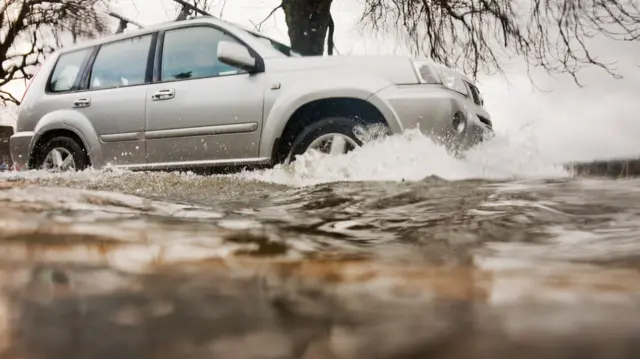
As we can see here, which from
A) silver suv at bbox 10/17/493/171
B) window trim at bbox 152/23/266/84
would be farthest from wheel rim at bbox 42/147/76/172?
window trim at bbox 152/23/266/84

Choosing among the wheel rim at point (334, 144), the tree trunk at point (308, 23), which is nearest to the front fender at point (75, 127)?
the wheel rim at point (334, 144)

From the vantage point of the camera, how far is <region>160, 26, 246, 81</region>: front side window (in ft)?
8.35

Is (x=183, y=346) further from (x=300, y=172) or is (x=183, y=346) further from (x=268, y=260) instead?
(x=300, y=172)

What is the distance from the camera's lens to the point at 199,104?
2529mm

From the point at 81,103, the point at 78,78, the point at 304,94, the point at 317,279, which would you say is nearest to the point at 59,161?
the point at 81,103

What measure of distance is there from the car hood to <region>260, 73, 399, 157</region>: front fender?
4 centimetres

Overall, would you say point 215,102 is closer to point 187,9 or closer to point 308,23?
point 308,23

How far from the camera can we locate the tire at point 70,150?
9.63 ft

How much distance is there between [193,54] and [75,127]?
79cm

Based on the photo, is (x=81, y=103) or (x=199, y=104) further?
(x=81, y=103)

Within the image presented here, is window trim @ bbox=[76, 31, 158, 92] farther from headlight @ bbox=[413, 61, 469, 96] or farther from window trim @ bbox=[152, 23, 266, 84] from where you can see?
headlight @ bbox=[413, 61, 469, 96]

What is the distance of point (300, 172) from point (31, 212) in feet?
4.01

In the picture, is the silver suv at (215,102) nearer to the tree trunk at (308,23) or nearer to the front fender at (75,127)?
the front fender at (75,127)

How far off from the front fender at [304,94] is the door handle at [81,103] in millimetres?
1113
